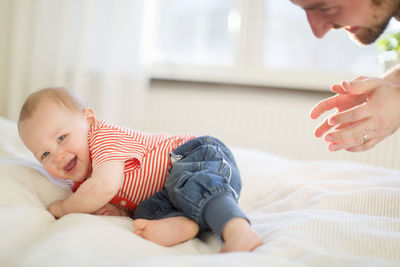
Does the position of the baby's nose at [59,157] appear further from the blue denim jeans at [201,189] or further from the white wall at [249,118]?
the white wall at [249,118]

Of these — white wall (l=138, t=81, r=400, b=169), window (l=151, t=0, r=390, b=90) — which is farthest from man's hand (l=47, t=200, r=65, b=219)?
window (l=151, t=0, r=390, b=90)

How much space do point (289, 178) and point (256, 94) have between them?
1.29 metres

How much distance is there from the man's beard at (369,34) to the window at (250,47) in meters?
1.09

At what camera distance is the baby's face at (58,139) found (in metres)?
1.07

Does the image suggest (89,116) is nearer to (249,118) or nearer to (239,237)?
(239,237)

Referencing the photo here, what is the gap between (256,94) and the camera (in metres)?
2.65

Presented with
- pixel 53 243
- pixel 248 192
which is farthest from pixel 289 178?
pixel 53 243

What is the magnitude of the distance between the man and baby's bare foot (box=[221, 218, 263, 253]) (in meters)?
0.43

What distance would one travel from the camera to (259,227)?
979mm

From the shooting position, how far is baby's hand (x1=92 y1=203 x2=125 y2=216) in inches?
44.3

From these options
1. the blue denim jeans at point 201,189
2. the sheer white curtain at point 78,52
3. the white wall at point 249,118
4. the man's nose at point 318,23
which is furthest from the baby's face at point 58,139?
the white wall at point 249,118

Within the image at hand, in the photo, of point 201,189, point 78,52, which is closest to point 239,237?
point 201,189

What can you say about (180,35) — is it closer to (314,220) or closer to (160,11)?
(160,11)

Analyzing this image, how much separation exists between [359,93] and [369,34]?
33 centimetres
